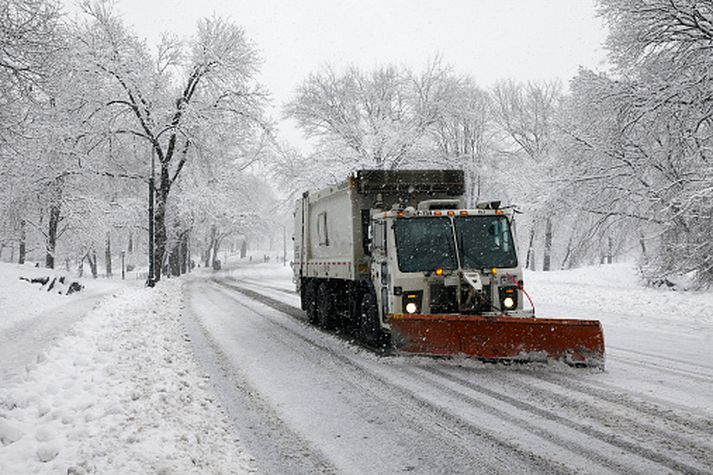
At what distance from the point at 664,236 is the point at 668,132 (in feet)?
10.4

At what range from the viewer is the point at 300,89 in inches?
1271

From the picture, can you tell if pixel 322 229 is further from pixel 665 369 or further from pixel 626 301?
pixel 626 301

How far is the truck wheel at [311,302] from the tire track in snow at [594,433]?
263 inches

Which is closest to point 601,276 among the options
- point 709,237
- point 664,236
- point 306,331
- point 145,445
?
point 664,236

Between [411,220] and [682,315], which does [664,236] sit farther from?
[411,220]

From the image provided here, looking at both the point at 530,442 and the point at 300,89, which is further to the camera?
the point at 300,89

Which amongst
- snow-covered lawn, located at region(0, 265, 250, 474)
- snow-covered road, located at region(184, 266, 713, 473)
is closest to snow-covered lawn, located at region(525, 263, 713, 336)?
snow-covered road, located at region(184, 266, 713, 473)

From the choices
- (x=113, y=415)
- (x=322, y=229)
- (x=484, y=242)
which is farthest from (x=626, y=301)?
(x=113, y=415)

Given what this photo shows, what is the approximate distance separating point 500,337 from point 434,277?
4.77 feet

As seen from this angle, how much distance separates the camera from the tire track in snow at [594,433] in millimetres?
4551

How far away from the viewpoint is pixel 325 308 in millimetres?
12875

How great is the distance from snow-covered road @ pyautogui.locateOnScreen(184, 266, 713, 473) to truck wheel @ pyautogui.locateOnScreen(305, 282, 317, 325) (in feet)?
11.3

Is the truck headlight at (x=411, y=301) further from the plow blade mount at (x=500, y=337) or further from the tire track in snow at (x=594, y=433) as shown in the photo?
the tire track in snow at (x=594, y=433)

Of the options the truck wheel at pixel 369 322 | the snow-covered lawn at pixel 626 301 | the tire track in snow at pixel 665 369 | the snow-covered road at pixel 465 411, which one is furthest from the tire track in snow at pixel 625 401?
the snow-covered lawn at pixel 626 301
